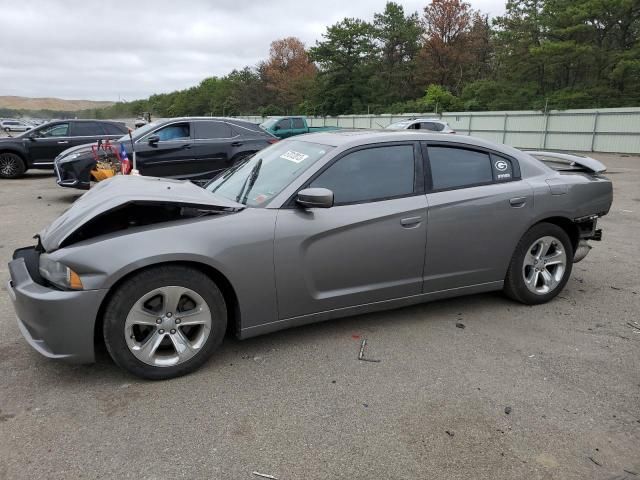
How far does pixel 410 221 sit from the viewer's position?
3.76 meters

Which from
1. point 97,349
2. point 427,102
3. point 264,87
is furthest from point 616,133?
point 264,87

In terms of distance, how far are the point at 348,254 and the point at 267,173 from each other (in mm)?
960

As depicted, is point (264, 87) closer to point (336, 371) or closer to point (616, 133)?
point (616, 133)

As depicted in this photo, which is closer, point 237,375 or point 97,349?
point 237,375

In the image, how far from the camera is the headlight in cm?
289

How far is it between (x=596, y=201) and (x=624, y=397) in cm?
221

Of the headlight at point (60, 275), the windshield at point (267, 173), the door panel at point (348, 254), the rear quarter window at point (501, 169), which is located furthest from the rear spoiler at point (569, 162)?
the headlight at point (60, 275)

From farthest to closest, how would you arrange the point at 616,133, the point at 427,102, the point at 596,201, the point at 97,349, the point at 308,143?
1. the point at 427,102
2. the point at 616,133
3. the point at 596,201
4. the point at 308,143
5. the point at 97,349

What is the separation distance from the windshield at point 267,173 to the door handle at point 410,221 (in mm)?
786

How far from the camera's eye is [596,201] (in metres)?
4.63

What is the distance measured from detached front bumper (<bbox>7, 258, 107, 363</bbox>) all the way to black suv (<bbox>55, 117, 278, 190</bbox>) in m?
7.09

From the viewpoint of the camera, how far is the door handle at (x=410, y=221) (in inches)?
147

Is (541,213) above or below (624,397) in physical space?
above

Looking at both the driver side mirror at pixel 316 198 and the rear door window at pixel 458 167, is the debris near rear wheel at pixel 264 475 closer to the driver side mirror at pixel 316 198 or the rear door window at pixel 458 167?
the driver side mirror at pixel 316 198
